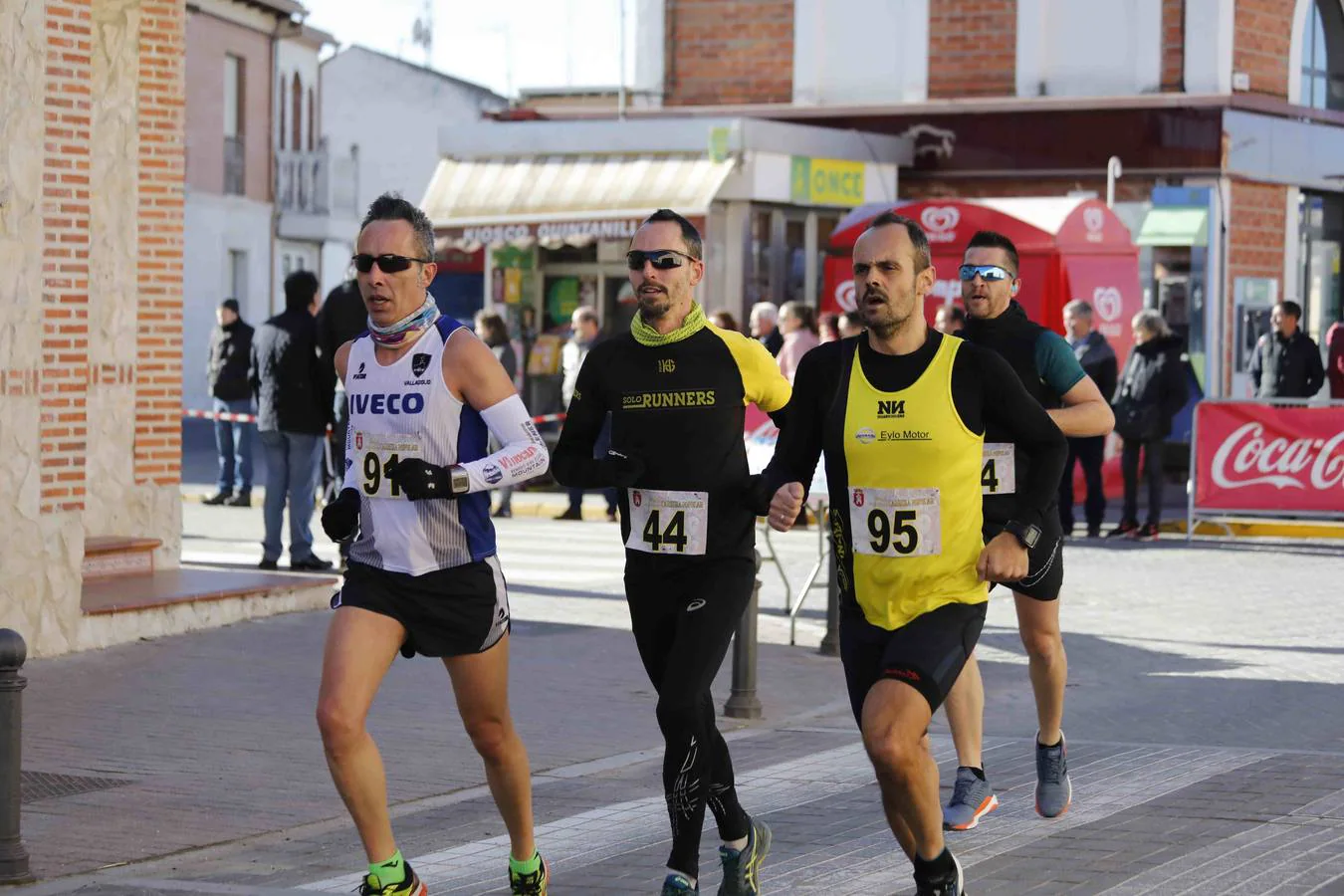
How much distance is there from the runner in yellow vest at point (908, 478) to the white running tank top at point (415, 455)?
855mm

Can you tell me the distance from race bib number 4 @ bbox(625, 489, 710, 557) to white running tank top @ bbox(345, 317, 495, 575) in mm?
477

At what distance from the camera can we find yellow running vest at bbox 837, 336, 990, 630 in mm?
6305

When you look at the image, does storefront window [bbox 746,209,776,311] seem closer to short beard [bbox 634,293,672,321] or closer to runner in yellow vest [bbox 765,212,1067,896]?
short beard [bbox 634,293,672,321]

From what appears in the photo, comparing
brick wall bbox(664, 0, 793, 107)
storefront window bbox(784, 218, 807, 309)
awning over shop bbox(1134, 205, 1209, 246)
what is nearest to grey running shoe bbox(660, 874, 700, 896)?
storefront window bbox(784, 218, 807, 309)

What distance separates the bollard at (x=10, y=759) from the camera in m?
6.95

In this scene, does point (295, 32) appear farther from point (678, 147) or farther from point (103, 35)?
point (103, 35)

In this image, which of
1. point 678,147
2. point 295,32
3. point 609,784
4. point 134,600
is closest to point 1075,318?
point 678,147

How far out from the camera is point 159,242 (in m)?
14.6

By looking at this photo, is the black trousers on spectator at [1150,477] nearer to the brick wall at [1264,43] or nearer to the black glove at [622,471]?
the brick wall at [1264,43]

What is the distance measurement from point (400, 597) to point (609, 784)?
8.79 ft

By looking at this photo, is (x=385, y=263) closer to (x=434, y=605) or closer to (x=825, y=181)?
(x=434, y=605)

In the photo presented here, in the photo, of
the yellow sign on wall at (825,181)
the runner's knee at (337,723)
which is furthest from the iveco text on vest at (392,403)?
the yellow sign on wall at (825,181)

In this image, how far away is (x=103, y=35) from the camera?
14.2 metres

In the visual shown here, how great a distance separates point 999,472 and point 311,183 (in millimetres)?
45587
